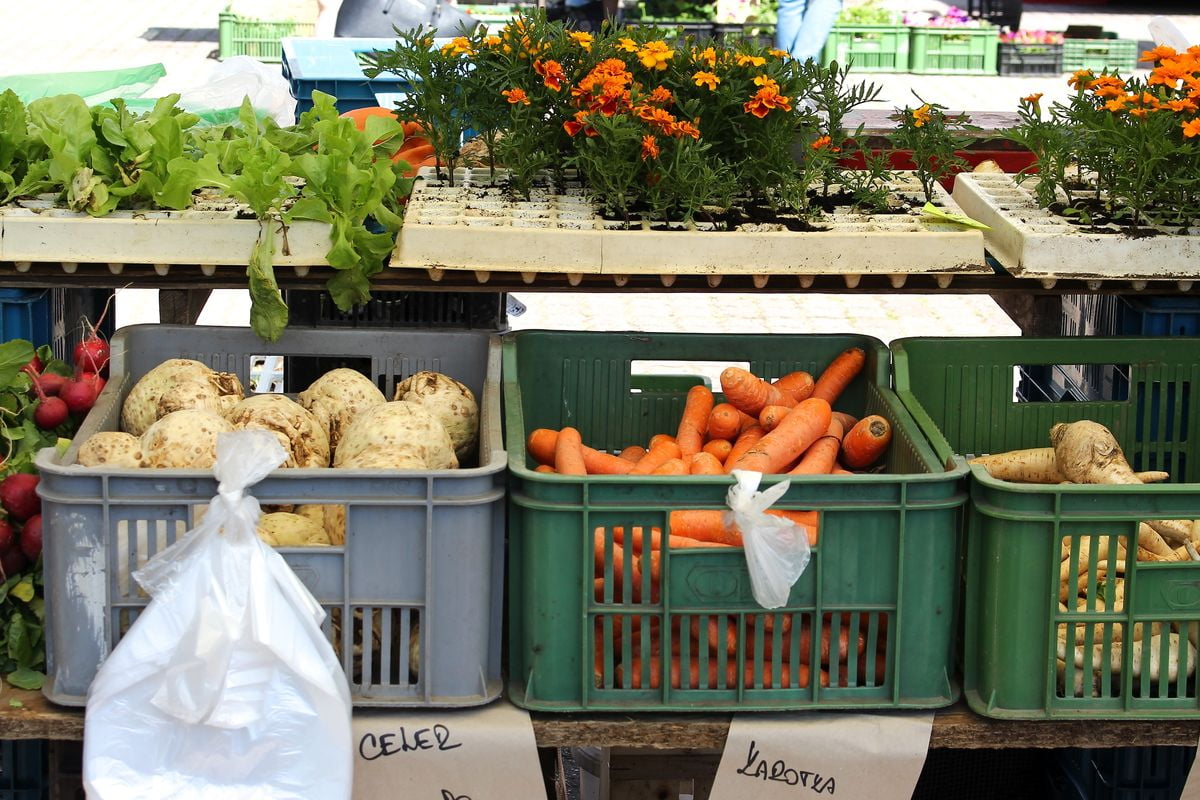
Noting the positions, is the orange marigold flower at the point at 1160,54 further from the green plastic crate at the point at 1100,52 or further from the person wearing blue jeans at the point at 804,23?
the green plastic crate at the point at 1100,52

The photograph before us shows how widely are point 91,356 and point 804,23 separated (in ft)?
21.8

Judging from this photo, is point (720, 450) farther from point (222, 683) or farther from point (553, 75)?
point (222, 683)

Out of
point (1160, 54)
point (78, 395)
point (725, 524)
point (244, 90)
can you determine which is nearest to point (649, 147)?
point (725, 524)

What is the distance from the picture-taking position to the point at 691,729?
2383mm

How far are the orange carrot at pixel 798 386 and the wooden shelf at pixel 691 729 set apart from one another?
0.78m

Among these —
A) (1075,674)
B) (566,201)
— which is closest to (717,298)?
(566,201)

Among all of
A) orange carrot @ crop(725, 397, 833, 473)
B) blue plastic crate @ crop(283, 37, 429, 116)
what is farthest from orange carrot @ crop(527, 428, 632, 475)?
blue plastic crate @ crop(283, 37, 429, 116)

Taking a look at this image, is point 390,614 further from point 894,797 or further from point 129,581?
point 894,797

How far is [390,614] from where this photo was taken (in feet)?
7.66

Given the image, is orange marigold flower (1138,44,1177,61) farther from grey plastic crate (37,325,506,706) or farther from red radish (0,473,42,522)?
red radish (0,473,42,522)

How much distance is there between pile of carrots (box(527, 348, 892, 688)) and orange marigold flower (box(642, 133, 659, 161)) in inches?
17.8

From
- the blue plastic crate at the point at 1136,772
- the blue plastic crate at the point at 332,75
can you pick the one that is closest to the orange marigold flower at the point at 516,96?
the blue plastic crate at the point at 1136,772

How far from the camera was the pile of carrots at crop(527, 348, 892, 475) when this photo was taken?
275cm

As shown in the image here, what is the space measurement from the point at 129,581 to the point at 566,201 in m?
1.16
